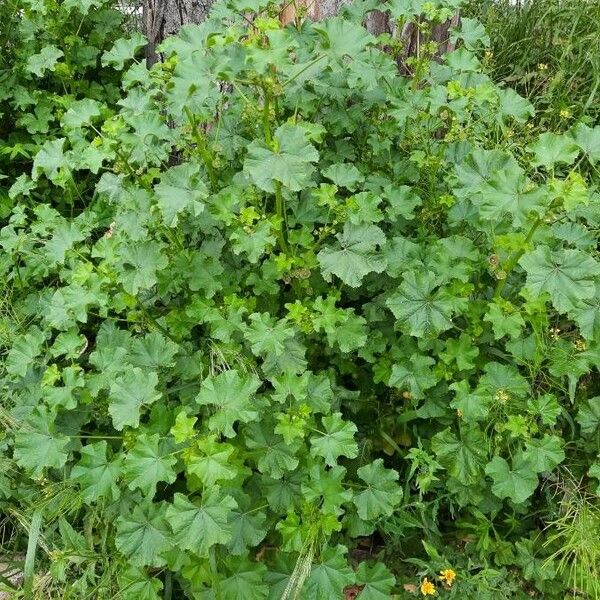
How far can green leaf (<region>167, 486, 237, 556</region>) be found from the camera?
5.43 feet

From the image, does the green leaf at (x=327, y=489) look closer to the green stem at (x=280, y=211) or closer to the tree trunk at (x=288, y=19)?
the green stem at (x=280, y=211)

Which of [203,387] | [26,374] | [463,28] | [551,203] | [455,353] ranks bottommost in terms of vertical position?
[26,374]

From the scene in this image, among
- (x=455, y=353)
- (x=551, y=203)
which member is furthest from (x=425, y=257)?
(x=551, y=203)

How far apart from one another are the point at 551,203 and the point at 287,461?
99 cm

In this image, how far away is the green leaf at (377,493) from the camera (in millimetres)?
1937

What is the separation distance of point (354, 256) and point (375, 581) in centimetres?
95

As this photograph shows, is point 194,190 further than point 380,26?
No

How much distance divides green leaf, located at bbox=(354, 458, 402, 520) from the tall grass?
2.11 meters

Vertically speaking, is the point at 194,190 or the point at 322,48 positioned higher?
the point at 322,48

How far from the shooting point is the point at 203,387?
177 cm

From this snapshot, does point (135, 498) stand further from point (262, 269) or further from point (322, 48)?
point (322, 48)

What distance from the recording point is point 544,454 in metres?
1.94

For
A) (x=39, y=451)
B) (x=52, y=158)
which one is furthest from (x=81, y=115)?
(x=39, y=451)

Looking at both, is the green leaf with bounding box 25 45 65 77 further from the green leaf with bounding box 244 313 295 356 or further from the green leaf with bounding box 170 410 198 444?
the green leaf with bounding box 170 410 198 444
